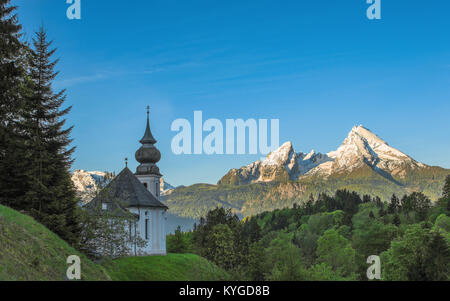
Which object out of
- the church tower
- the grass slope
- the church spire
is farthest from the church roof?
the grass slope

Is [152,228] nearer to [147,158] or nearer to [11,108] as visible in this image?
[147,158]

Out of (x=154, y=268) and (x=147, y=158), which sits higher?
(x=147, y=158)

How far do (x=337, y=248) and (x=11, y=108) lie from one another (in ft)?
254

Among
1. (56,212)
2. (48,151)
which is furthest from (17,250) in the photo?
(48,151)

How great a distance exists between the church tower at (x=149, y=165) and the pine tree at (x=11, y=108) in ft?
158

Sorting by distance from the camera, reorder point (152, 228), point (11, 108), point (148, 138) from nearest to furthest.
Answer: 1. point (11, 108)
2. point (152, 228)
3. point (148, 138)

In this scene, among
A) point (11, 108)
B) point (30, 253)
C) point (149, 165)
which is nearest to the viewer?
point (30, 253)

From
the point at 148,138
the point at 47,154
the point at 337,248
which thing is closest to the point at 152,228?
the point at 148,138

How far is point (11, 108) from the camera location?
132 ft

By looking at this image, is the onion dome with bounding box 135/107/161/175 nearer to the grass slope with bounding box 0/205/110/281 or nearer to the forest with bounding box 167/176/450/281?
the forest with bounding box 167/176/450/281

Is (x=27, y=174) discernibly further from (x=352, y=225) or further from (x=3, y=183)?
(x=352, y=225)

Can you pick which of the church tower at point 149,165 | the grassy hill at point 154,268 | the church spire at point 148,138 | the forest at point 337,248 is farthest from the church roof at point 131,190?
the church spire at point 148,138

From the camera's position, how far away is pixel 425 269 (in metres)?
58.8

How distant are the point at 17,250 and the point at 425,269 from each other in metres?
47.1
